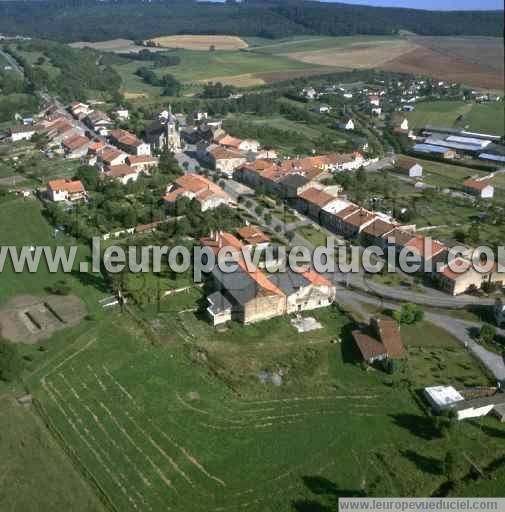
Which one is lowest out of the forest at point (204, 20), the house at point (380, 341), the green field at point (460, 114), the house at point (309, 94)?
the house at point (380, 341)

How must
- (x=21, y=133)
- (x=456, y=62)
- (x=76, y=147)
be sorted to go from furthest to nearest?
(x=456, y=62) < (x=21, y=133) < (x=76, y=147)

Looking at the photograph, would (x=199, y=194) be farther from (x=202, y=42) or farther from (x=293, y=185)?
(x=202, y=42)

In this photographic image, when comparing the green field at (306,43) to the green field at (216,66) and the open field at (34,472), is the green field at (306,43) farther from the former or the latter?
the open field at (34,472)

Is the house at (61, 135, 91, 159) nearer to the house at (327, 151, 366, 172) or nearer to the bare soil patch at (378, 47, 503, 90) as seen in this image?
the house at (327, 151, 366, 172)

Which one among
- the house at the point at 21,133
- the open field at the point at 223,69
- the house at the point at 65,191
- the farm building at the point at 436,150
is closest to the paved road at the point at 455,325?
the house at the point at 65,191

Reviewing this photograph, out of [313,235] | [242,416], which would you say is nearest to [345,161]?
[313,235]
